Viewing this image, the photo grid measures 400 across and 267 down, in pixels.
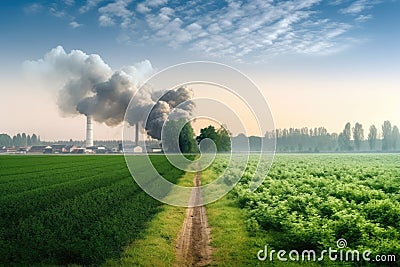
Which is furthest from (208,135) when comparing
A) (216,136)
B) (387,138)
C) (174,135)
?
(387,138)

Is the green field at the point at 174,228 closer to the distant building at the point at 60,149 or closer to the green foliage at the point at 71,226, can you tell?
the green foliage at the point at 71,226

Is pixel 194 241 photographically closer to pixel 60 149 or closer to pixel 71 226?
pixel 71 226

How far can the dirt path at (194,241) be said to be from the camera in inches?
492

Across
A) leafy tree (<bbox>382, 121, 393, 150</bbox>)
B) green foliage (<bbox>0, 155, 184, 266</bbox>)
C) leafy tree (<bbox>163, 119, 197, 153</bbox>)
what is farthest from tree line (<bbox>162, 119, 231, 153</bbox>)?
leafy tree (<bbox>382, 121, 393, 150</bbox>)

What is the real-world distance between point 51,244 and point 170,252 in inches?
141

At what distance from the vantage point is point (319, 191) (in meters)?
20.4

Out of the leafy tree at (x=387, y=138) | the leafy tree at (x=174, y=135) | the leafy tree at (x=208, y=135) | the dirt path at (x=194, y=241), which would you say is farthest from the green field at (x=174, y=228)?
the leafy tree at (x=387, y=138)

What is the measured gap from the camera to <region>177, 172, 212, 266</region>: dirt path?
41.0ft

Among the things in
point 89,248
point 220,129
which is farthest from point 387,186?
point 89,248

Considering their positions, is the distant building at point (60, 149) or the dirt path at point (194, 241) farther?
the distant building at point (60, 149)

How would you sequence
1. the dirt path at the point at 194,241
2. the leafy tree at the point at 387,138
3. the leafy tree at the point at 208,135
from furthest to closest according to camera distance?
1. the leafy tree at the point at 387,138
2. the leafy tree at the point at 208,135
3. the dirt path at the point at 194,241

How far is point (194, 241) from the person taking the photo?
14.6 m

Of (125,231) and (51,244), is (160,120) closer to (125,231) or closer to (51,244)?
(125,231)

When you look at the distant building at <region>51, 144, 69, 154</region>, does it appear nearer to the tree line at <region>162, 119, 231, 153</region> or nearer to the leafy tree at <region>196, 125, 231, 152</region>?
the tree line at <region>162, 119, 231, 153</region>
